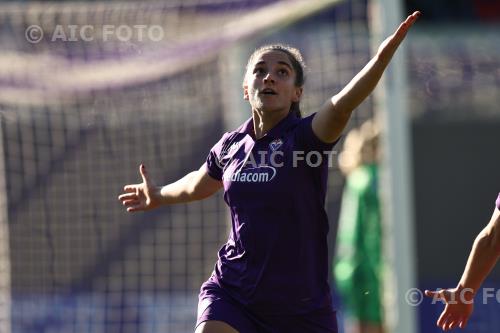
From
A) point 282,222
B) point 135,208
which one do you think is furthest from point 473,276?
point 135,208

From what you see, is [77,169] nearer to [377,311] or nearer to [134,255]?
[134,255]

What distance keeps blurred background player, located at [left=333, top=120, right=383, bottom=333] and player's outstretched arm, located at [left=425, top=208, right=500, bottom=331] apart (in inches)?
122


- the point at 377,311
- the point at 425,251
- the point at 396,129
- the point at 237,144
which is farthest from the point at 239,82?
the point at 425,251

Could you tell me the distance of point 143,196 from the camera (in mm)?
6289

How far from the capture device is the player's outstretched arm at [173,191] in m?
5.99

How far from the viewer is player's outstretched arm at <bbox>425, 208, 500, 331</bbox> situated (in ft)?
17.9

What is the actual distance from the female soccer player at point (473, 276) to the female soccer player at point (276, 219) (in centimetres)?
51

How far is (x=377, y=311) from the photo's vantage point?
28.6 feet

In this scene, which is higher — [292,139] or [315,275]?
[292,139]

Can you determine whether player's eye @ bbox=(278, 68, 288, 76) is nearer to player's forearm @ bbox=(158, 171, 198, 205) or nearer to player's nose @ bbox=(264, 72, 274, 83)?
player's nose @ bbox=(264, 72, 274, 83)

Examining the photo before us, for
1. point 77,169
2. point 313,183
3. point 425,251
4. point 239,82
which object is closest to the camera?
point 313,183

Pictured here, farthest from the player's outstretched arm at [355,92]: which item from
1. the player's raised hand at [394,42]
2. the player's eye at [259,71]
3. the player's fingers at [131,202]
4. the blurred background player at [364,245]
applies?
the blurred background player at [364,245]

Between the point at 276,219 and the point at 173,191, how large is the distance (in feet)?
3.10

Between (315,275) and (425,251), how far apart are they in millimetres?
12125
